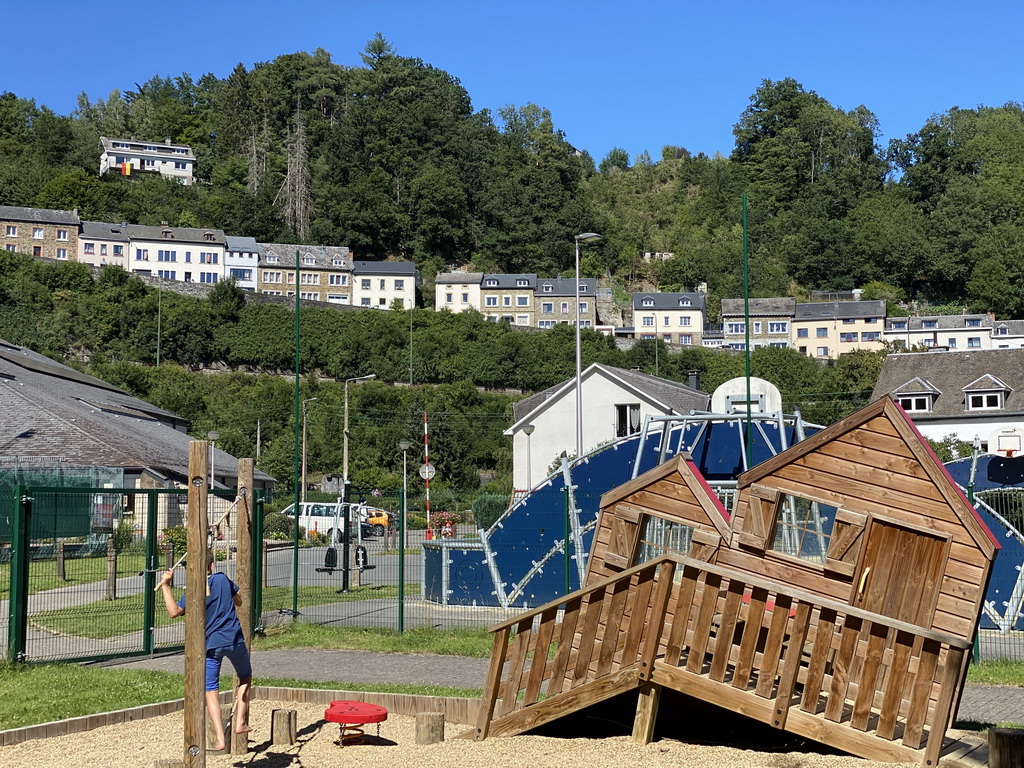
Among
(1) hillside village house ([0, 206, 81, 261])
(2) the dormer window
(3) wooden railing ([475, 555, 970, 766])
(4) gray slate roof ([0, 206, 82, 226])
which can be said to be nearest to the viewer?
(3) wooden railing ([475, 555, 970, 766])

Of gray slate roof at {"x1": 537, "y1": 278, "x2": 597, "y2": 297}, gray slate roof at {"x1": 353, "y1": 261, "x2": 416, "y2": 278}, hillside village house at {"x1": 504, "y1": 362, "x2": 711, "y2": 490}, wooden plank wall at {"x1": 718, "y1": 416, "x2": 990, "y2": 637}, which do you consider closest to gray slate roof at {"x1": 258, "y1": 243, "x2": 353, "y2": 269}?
gray slate roof at {"x1": 353, "y1": 261, "x2": 416, "y2": 278}

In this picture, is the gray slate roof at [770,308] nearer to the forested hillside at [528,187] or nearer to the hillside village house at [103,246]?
the forested hillside at [528,187]

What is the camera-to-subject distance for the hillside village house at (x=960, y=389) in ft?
183

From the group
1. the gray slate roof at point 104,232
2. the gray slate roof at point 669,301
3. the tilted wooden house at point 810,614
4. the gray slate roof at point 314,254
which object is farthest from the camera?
the gray slate roof at point 669,301

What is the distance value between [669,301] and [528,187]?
26.2 m

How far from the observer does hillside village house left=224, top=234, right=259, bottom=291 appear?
371ft

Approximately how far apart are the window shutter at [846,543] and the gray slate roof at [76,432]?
30571 millimetres

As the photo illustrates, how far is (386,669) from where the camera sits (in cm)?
1427

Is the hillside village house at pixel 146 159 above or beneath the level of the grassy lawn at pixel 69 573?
above

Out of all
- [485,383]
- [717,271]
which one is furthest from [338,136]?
[485,383]

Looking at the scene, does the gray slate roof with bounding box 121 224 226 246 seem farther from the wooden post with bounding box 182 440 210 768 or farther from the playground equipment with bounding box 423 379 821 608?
the wooden post with bounding box 182 440 210 768

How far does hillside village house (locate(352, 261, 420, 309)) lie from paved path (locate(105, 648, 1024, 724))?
99512 millimetres

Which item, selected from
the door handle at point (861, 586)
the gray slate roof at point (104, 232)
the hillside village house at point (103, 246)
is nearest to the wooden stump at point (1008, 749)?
the door handle at point (861, 586)

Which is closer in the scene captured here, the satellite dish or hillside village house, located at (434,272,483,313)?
the satellite dish
